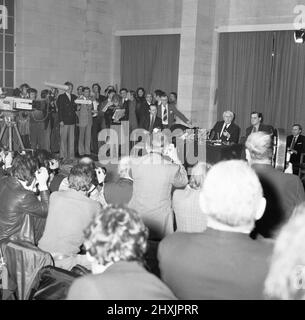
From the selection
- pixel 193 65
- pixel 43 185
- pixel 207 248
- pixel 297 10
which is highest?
pixel 297 10

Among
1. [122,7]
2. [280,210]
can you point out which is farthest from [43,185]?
[122,7]

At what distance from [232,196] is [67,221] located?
159cm

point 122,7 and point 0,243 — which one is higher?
point 122,7

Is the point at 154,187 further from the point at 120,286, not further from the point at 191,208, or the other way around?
the point at 120,286

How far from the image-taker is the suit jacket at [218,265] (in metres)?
1.53

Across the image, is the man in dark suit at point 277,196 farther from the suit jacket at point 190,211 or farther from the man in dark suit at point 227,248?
the man in dark suit at point 227,248

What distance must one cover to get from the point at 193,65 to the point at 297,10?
2.43m

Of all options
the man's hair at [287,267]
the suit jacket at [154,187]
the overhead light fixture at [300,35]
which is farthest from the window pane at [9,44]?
the man's hair at [287,267]

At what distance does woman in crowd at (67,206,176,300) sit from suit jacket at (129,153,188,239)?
1767 mm

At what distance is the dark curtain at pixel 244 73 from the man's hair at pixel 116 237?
9573 millimetres

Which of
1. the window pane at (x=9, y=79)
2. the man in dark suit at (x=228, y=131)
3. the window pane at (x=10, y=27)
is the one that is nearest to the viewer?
the man in dark suit at (x=228, y=131)
